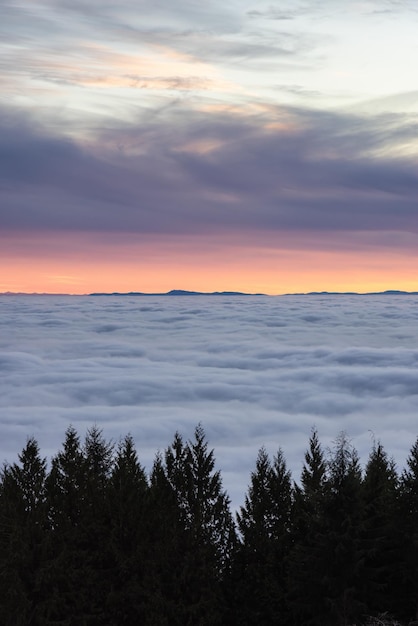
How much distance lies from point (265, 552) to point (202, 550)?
25.3 feet

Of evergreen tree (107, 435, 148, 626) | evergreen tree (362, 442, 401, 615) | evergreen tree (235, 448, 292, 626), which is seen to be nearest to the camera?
A: evergreen tree (362, 442, 401, 615)

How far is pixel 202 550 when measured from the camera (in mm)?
56281

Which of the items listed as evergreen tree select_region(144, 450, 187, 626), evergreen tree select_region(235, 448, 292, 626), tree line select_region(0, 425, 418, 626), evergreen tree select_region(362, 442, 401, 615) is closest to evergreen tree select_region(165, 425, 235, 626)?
tree line select_region(0, 425, 418, 626)

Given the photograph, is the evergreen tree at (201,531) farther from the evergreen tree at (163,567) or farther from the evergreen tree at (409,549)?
the evergreen tree at (409,549)

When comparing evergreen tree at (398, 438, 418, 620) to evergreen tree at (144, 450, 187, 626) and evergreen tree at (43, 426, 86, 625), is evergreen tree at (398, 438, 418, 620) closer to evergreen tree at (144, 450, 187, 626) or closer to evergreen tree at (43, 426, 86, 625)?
evergreen tree at (144, 450, 187, 626)

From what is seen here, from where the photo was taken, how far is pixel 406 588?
52969 mm

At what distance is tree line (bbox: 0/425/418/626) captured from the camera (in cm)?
4922

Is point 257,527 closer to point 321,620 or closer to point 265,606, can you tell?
point 265,606

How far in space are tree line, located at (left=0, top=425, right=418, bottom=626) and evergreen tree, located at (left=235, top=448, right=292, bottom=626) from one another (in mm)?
111

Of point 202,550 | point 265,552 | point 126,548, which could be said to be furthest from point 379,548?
point 126,548

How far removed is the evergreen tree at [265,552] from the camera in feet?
194

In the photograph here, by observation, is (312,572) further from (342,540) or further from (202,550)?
(202,550)

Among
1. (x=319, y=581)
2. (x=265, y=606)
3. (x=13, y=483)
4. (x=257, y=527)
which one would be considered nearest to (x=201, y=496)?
(x=257, y=527)

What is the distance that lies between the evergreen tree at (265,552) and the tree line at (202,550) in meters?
0.11
